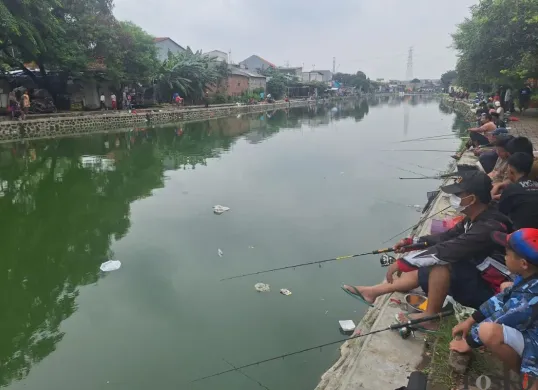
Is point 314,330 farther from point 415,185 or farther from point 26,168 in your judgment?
point 26,168

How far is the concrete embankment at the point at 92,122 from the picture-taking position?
13.9m

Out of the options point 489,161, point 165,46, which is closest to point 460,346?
point 489,161

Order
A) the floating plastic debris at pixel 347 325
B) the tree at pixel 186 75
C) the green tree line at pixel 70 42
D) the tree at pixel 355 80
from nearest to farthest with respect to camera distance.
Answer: the floating plastic debris at pixel 347 325 < the green tree line at pixel 70 42 < the tree at pixel 186 75 < the tree at pixel 355 80

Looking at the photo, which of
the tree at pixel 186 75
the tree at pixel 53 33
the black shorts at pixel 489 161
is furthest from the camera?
the tree at pixel 186 75

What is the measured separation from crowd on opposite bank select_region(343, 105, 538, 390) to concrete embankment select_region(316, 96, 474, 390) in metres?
0.18

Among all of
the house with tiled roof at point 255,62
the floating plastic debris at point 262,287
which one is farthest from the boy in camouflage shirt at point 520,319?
the house with tiled roof at point 255,62

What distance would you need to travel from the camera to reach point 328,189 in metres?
8.22

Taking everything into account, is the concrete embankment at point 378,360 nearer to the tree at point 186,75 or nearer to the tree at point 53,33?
the tree at point 53,33

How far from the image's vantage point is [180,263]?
4.89m

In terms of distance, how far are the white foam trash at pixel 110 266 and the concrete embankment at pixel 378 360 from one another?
9.64ft

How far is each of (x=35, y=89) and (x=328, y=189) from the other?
52.7 ft

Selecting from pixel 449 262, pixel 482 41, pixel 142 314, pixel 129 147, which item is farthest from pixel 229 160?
pixel 449 262

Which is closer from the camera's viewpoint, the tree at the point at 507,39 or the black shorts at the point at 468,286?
the black shorts at the point at 468,286

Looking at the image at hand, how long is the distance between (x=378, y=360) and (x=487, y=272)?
0.83 metres
